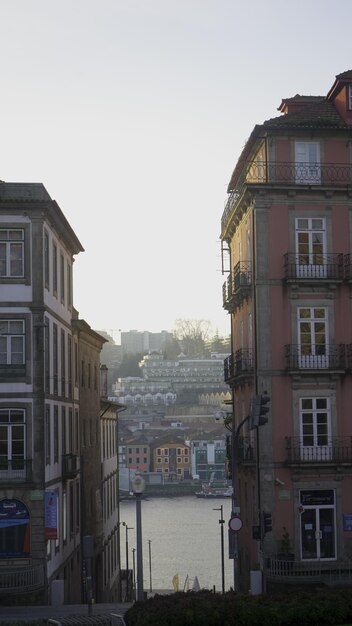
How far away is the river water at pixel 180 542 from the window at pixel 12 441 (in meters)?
48.5

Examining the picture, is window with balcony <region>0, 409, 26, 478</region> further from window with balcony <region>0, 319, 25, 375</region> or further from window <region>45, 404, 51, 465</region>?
window with balcony <region>0, 319, 25, 375</region>

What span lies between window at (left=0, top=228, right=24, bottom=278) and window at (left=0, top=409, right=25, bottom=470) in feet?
17.7

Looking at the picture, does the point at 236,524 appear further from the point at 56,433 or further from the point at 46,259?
the point at 46,259

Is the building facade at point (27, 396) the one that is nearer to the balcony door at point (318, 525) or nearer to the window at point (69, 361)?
the window at point (69, 361)

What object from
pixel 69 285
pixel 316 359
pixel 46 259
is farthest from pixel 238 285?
pixel 69 285

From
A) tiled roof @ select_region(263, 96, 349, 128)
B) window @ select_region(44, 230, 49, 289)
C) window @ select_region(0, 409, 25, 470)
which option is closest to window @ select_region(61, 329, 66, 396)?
window @ select_region(44, 230, 49, 289)

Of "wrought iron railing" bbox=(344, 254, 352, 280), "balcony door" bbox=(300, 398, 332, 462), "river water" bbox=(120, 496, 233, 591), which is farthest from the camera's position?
"river water" bbox=(120, 496, 233, 591)

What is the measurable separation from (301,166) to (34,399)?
47.5ft

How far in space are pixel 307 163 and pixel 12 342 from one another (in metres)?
14.2

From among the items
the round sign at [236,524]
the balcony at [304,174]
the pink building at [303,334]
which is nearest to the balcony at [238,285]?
the pink building at [303,334]

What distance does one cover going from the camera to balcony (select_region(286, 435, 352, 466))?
38.6 metres

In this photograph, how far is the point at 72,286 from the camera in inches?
1969

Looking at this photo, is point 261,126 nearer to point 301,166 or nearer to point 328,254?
point 301,166

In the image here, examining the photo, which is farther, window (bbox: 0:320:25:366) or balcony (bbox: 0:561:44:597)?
window (bbox: 0:320:25:366)
